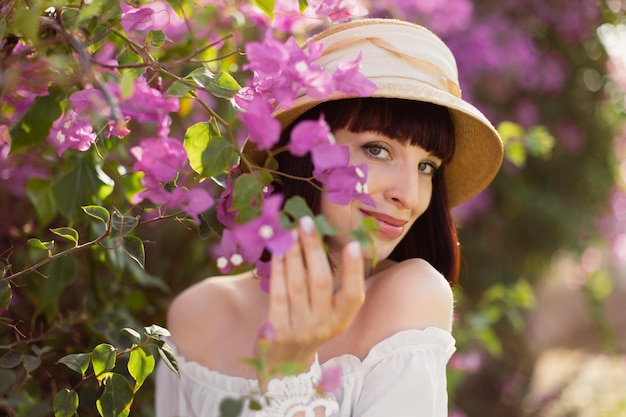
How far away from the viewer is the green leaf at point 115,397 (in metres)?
1.17

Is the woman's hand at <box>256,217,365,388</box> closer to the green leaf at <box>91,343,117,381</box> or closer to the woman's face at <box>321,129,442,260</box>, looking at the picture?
the green leaf at <box>91,343,117,381</box>

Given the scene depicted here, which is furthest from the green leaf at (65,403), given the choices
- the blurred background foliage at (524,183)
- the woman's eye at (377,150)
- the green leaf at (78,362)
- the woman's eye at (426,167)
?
the blurred background foliage at (524,183)

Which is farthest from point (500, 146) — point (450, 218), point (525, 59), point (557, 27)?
point (557, 27)

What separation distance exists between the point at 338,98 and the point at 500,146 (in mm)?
427

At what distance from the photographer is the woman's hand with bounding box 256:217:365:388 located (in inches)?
38.2

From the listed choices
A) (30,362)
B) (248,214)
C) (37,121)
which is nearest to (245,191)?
(248,214)

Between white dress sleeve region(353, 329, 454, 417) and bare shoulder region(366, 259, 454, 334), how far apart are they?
3 cm

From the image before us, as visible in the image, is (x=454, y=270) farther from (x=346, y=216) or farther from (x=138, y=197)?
(x=138, y=197)

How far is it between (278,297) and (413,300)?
0.51 m

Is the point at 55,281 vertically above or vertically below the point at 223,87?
below

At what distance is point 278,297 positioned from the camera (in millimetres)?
1001

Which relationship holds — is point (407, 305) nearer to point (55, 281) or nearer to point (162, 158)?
point (162, 158)

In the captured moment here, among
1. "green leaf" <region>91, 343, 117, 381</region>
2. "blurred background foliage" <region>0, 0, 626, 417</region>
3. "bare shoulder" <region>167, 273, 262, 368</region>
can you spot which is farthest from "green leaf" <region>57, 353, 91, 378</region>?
"blurred background foliage" <region>0, 0, 626, 417</region>

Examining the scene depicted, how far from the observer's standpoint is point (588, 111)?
427 centimetres
